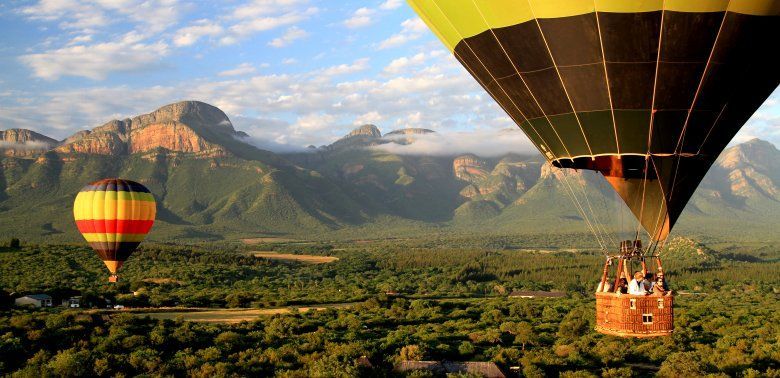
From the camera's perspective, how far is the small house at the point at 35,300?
51.8 meters

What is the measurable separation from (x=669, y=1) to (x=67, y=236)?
187834 millimetres

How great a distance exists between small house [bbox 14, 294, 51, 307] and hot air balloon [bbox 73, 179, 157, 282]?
15.8 feet

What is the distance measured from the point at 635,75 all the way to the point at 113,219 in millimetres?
45005

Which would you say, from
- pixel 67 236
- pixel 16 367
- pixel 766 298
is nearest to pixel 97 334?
pixel 16 367

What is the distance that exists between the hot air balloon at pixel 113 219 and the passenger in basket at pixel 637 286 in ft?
144

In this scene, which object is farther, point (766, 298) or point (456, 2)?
point (766, 298)

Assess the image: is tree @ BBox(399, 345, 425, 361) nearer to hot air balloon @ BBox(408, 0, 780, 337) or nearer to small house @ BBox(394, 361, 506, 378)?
small house @ BBox(394, 361, 506, 378)

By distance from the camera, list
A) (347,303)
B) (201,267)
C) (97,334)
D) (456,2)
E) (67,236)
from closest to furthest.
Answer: (456,2)
(97,334)
(347,303)
(201,267)
(67,236)

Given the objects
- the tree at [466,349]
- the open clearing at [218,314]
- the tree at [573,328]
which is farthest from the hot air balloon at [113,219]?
the tree at [573,328]

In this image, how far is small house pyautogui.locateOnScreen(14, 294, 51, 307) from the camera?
5184cm

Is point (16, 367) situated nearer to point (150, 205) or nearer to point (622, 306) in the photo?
point (622, 306)

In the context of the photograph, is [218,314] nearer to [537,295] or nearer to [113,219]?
[113,219]

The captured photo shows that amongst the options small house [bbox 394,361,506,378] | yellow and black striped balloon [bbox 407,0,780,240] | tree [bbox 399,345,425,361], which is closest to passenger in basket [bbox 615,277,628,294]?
yellow and black striped balloon [bbox 407,0,780,240]

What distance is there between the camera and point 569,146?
692 inches
